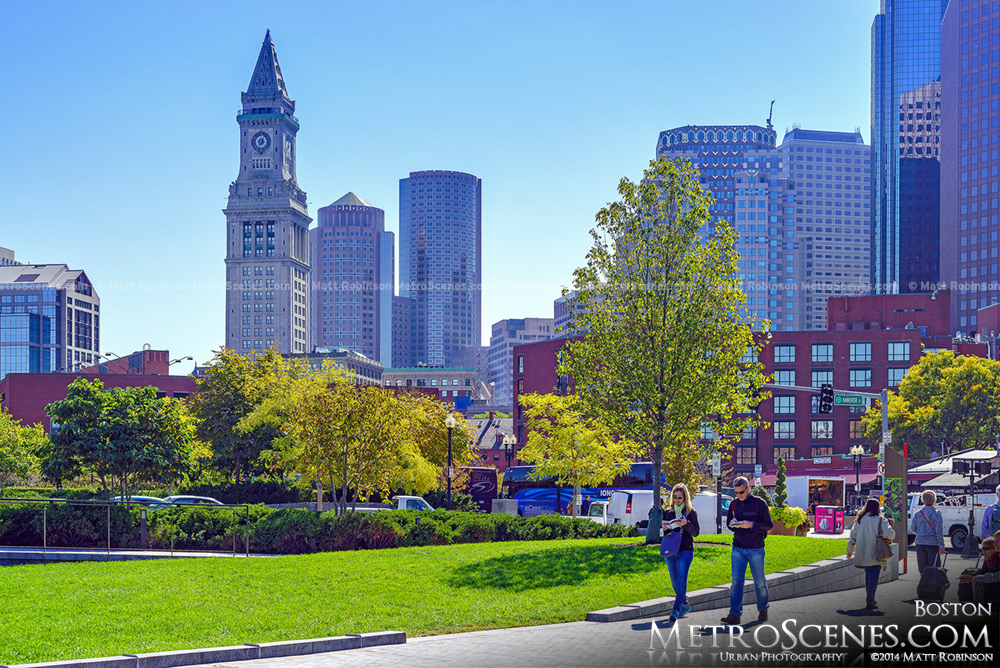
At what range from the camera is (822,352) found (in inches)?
4114

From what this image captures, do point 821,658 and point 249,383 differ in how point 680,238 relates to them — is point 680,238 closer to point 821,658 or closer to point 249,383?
point 821,658

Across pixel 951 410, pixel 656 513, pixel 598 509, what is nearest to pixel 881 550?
pixel 656 513

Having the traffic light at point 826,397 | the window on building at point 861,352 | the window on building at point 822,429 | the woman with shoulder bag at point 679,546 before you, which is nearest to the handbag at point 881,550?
the woman with shoulder bag at point 679,546

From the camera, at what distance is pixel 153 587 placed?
56.2 ft

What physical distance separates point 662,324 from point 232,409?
35.5 meters

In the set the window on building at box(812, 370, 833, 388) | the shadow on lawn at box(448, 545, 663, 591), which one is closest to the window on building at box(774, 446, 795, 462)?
the window on building at box(812, 370, 833, 388)

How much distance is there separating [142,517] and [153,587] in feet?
37.3

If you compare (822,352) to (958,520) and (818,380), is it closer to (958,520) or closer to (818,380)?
(818,380)

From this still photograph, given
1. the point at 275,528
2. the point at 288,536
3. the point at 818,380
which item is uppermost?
the point at 818,380

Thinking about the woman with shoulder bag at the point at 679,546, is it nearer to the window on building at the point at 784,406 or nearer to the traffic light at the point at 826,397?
the traffic light at the point at 826,397

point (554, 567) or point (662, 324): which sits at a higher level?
point (662, 324)

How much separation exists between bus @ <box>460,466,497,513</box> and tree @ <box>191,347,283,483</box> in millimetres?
14656

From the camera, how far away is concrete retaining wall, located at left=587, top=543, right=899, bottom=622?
15938mm

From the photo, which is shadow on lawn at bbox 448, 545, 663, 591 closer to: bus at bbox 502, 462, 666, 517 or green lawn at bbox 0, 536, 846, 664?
green lawn at bbox 0, 536, 846, 664
